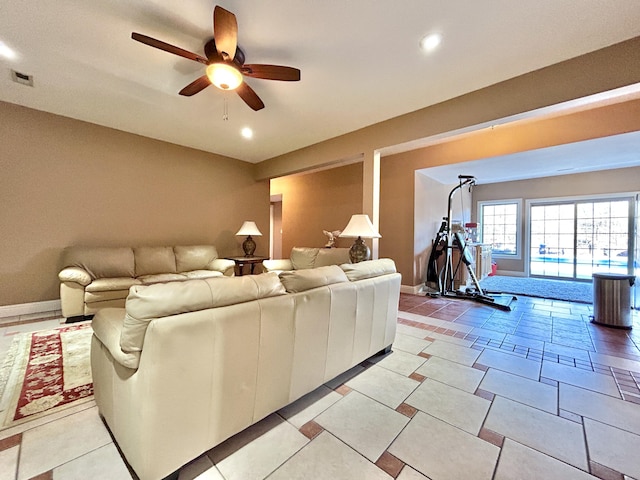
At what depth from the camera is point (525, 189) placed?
23.1 feet

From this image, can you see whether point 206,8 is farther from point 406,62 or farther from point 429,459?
point 429,459

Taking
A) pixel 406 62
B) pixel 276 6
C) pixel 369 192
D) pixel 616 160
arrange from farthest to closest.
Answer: pixel 616 160
pixel 369 192
pixel 406 62
pixel 276 6

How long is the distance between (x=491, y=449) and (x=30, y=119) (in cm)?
588

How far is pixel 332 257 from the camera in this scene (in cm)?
443

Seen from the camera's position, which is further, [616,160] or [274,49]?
[616,160]

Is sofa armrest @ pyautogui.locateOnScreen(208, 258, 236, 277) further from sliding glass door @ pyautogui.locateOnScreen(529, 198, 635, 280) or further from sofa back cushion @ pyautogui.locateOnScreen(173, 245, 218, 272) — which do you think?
sliding glass door @ pyautogui.locateOnScreen(529, 198, 635, 280)

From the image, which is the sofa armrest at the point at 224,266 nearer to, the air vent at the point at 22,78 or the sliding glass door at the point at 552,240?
the air vent at the point at 22,78

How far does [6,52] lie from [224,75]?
2.08 metres

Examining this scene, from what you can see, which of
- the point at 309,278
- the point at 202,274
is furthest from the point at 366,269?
the point at 202,274

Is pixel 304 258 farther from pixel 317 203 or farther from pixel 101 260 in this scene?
pixel 101 260

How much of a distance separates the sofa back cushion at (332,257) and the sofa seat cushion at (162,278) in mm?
2125

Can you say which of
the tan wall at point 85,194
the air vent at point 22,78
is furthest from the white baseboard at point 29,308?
the air vent at point 22,78

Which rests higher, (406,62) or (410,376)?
(406,62)

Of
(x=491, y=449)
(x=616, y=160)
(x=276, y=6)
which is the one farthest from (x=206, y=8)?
(x=616, y=160)
